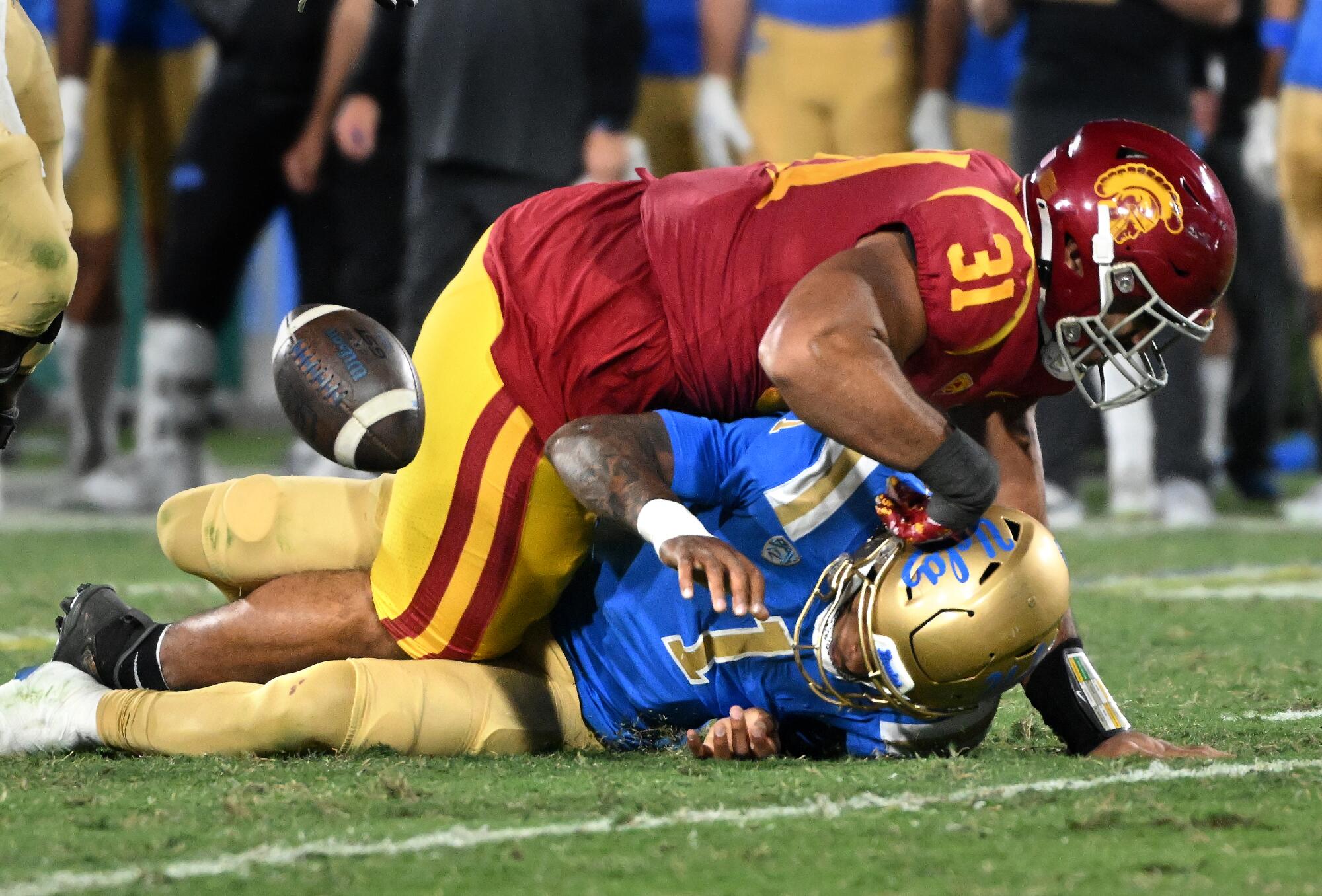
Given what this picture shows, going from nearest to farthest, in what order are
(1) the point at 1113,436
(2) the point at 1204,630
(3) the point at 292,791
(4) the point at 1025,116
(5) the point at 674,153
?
(3) the point at 292,791
(2) the point at 1204,630
(4) the point at 1025,116
(1) the point at 1113,436
(5) the point at 674,153

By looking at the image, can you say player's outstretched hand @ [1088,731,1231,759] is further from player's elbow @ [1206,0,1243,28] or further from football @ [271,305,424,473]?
player's elbow @ [1206,0,1243,28]

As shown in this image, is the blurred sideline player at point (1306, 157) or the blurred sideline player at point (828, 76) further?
the blurred sideline player at point (828, 76)

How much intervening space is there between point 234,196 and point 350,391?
465 cm

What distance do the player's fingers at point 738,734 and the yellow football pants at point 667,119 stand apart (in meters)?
5.35

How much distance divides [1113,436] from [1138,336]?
4.61 metres

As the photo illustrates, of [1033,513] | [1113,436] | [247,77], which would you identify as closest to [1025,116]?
[1113,436]

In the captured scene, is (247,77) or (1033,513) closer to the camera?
(1033,513)

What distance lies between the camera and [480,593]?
3.18 metres

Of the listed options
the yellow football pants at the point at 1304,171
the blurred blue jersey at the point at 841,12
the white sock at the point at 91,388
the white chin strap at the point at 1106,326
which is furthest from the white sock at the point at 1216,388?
the white chin strap at the point at 1106,326

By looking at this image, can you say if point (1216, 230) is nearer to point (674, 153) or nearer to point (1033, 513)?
point (1033, 513)

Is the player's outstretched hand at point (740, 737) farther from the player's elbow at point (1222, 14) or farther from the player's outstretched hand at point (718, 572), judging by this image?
the player's elbow at point (1222, 14)

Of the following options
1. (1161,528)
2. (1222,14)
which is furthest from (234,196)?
(1222,14)

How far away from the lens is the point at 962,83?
26.2ft

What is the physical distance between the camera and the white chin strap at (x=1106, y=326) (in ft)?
10.1
